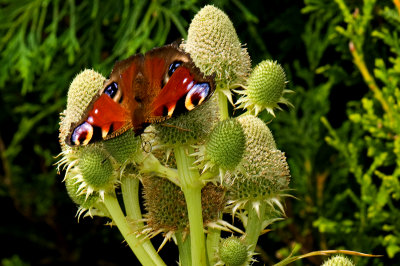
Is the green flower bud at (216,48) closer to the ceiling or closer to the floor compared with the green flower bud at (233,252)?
closer to the ceiling

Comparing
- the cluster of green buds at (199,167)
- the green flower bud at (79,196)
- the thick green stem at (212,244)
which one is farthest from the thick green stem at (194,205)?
the green flower bud at (79,196)

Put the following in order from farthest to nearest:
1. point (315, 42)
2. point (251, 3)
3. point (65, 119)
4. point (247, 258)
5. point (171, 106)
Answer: point (251, 3) < point (315, 42) < point (65, 119) < point (247, 258) < point (171, 106)

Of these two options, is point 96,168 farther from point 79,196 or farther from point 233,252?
point 233,252

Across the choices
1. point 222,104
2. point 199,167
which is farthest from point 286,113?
point 199,167

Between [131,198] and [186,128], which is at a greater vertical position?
[186,128]

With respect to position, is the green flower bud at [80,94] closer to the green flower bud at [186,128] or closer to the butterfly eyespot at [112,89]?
the butterfly eyespot at [112,89]

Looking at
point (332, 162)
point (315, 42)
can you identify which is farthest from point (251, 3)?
point (332, 162)

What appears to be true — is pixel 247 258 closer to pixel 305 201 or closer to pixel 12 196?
pixel 305 201
